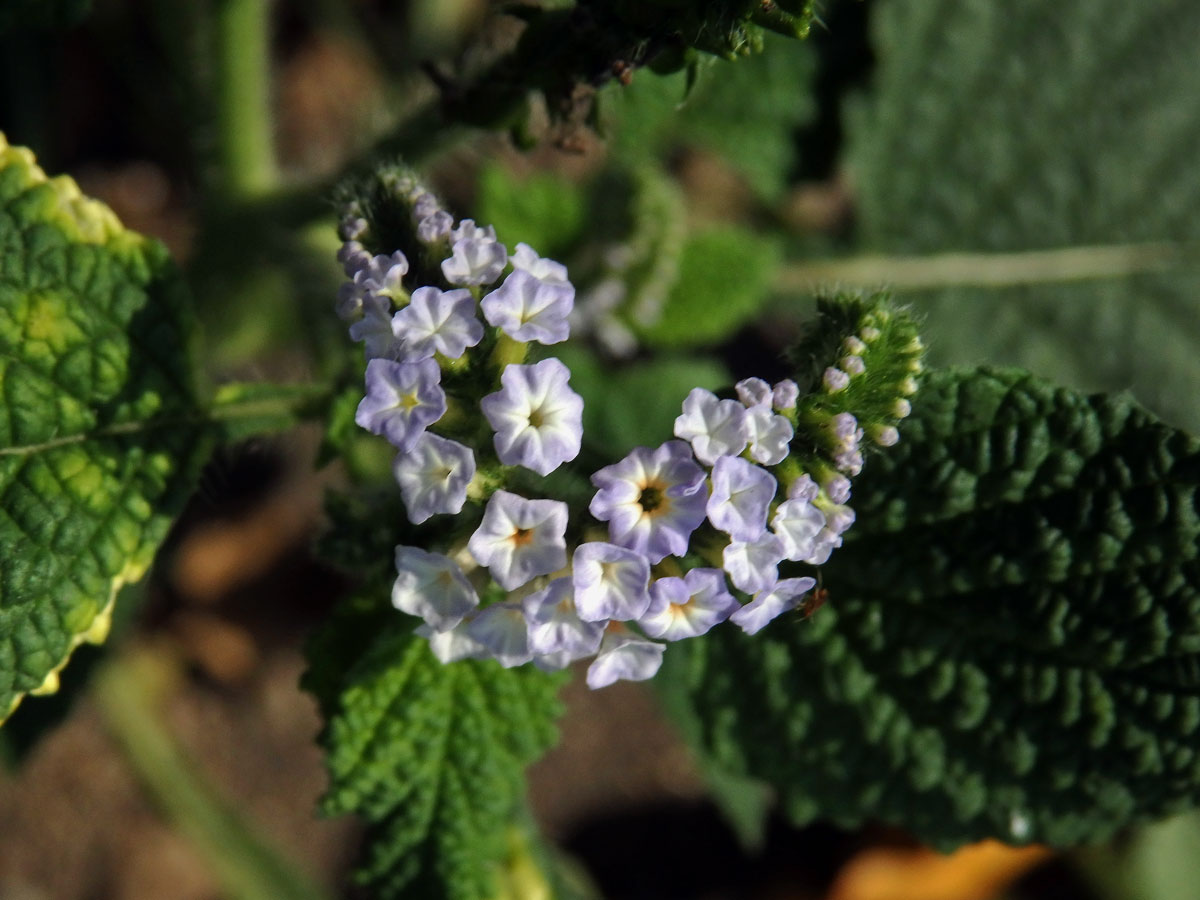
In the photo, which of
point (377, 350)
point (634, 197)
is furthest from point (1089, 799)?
point (634, 197)

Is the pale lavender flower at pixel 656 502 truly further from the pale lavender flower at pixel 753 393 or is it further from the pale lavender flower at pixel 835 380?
the pale lavender flower at pixel 835 380

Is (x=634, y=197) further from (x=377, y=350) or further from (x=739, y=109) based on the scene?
(x=377, y=350)

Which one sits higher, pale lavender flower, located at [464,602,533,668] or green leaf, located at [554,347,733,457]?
pale lavender flower, located at [464,602,533,668]

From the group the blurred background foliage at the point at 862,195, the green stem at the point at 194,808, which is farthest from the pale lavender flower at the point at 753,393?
the green stem at the point at 194,808

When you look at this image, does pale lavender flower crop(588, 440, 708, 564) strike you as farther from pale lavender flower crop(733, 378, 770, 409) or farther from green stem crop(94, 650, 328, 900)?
green stem crop(94, 650, 328, 900)

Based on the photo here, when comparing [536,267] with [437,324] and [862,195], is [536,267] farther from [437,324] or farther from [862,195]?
[862,195]

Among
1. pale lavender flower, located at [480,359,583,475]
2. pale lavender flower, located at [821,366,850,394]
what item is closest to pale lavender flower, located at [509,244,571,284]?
pale lavender flower, located at [480,359,583,475]

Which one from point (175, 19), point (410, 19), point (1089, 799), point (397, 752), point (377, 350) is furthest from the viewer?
point (410, 19)
